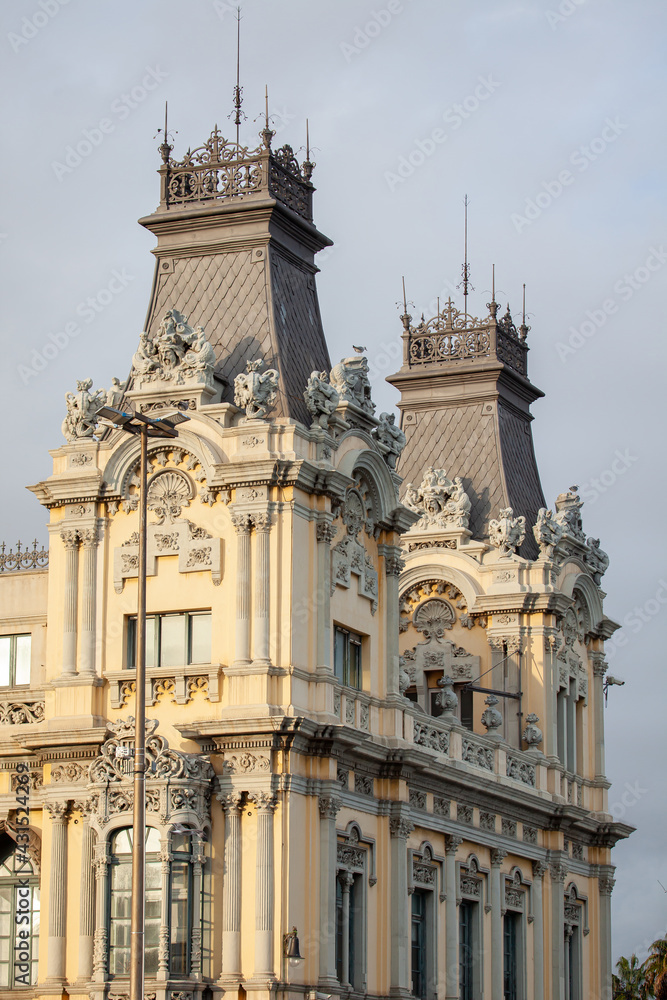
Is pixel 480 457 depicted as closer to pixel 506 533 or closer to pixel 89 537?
pixel 506 533

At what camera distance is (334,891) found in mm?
46906

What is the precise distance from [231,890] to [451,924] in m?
10.1

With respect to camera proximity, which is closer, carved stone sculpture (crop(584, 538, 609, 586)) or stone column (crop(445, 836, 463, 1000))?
stone column (crop(445, 836, 463, 1000))

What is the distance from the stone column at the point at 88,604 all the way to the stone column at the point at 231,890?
4746mm

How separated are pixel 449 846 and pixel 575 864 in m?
9.89

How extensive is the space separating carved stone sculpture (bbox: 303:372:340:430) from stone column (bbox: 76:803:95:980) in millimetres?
10235

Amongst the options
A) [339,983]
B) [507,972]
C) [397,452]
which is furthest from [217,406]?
[507,972]

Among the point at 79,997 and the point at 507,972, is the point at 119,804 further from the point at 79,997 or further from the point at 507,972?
the point at 507,972

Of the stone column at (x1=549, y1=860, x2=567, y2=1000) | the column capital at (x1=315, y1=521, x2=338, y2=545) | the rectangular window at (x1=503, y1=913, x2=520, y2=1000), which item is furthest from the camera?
the stone column at (x1=549, y1=860, x2=567, y2=1000)

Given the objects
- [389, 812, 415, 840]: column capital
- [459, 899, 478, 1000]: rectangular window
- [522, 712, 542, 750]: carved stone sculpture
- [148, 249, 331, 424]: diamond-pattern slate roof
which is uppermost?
[148, 249, 331, 424]: diamond-pattern slate roof

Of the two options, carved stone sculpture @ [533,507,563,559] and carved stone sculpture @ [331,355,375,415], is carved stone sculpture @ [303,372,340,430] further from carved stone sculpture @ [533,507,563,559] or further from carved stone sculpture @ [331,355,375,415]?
carved stone sculpture @ [533,507,563,559]

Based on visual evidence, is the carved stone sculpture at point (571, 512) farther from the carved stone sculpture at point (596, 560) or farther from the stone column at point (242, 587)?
the stone column at point (242, 587)

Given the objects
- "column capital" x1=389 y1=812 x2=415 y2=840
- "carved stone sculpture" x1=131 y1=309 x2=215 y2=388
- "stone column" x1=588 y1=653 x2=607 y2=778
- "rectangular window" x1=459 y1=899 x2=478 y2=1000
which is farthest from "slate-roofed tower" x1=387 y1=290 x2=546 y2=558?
"carved stone sculpture" x1=131 y1=309 x2=215 y2=388

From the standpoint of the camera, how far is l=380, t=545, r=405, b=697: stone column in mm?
51450
